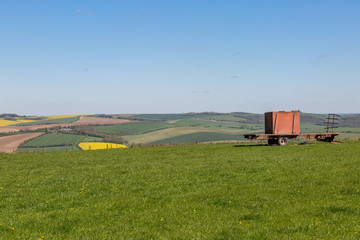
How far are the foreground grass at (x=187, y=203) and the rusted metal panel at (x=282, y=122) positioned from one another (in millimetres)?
14965

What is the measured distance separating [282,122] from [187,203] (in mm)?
25062

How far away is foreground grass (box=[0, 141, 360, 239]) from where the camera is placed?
8633mm

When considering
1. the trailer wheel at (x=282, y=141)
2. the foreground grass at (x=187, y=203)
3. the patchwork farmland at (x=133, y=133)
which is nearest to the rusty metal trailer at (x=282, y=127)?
the trailer wheel at (x=282, y=141)

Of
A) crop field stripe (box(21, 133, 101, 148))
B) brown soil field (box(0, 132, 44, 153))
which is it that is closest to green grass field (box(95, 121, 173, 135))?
crop field stripe (box(21, 133, 101, 148))

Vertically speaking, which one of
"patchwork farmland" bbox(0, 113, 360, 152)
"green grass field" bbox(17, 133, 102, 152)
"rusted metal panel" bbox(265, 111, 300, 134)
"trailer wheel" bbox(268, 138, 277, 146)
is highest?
"rusted metal panel" bbox(265, 111, 300, 134)

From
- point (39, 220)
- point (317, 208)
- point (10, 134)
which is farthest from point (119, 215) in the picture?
point (10, 134)

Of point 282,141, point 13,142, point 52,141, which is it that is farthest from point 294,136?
point 13,142

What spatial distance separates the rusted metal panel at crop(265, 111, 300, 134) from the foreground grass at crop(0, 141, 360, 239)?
15.0m

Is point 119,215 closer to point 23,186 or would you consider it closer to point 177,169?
point 23,186

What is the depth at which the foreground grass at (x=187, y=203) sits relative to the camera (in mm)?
8633

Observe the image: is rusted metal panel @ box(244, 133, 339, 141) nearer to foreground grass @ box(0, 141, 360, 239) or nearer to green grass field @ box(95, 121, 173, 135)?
foreground grass @ box(0, 141, 360, 239)

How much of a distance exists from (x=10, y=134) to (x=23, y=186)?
74.9 m

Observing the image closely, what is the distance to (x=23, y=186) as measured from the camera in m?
15.5

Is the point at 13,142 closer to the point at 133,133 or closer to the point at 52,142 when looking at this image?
the point at 52,142
